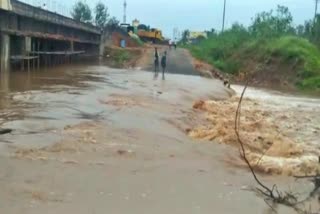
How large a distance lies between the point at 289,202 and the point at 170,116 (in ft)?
26.8

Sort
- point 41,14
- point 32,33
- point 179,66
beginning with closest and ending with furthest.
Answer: point 32,33, point 41,14, point 179,66

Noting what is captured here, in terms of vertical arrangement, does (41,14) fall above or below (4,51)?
above

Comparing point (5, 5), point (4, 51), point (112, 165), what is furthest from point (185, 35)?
point (112, 165)

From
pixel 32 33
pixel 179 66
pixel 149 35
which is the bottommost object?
pixel 179 66

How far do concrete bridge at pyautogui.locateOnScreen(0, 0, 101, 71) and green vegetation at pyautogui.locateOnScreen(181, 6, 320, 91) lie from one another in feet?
42.6

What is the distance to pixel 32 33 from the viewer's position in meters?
31.3

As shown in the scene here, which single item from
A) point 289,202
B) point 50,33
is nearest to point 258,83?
point 50,33

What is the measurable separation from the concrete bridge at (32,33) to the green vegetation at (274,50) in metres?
13.0

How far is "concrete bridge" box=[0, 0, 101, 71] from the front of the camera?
2723 centimetres

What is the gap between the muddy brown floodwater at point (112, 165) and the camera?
7.04 m

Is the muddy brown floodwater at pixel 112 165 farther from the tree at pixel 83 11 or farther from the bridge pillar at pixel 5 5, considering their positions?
the tree at pixel 83 11

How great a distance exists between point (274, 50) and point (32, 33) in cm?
1976

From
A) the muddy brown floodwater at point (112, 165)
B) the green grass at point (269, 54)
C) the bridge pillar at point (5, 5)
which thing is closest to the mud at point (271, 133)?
the muddy brown floodwater at point (112, 165)

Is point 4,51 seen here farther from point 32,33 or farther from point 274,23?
point 274,23
